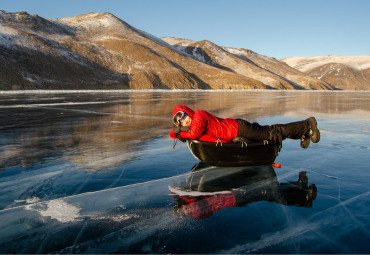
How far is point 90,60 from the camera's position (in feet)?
327

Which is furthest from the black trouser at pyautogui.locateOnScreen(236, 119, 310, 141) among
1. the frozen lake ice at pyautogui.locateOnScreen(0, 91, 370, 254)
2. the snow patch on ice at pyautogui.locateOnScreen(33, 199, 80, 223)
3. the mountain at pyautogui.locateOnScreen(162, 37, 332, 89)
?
the mountain at pyautogui.locateOnScreen(162, 37, 332, 89)

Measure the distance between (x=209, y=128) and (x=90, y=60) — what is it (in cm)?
10198

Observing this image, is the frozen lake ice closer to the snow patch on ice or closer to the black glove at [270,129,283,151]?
the snow patch on ice

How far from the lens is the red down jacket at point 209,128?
5547mm

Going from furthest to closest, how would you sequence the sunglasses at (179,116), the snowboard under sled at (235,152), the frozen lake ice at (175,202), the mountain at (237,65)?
the mountain at (237,65)
the sunglasses at (179,116)
the snowboard under sled at (235,152)
the frozen lake ice at (175,202)

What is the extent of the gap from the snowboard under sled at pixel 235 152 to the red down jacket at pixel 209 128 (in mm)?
203

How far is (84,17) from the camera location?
14900 centimetres

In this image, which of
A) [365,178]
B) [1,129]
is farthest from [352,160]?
[1,129]

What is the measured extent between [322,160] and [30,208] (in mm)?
5989

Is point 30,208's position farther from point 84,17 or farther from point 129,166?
point 84,17

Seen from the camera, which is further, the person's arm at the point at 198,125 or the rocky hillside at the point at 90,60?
the rocky hillside at the point at 90,60

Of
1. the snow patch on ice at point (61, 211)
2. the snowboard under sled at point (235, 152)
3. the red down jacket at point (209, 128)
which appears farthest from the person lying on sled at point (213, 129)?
the snow patch on ice at point (61, 211)

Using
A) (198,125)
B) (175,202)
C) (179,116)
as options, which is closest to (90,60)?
(179,116)

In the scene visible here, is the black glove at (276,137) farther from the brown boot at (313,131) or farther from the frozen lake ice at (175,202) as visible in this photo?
the brown boot at (313,131)
